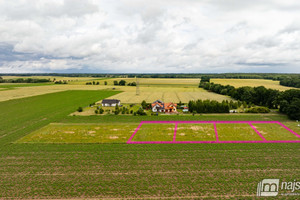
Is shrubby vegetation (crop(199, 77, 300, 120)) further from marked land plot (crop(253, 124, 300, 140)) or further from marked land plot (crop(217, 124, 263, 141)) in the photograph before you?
marked land plot (crop(217, 124, 263, 141))

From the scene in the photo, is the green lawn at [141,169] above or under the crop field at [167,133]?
under

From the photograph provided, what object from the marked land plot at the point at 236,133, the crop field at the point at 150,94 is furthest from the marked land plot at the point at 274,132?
the crop field at the point at 150,94

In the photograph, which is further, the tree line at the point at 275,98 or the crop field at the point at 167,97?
the crop field at the point at 167,97

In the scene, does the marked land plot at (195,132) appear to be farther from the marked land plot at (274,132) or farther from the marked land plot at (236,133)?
the marked land plot at (274,132)

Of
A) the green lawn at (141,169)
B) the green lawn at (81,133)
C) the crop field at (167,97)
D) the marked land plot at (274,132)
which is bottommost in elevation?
the green lawn at (141,169)

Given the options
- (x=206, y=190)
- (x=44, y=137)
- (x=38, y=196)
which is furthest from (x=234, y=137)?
(x=44, y=137)

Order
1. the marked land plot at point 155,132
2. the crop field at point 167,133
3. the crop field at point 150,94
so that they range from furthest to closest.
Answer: the crop field at point 150,94 < the marked land plot at point 155,132 < the crop field at point 167,133

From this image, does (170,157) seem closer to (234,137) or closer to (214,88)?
(234,137)

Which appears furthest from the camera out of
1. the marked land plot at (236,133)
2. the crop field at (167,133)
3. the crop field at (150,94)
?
the crop field at (150,94)

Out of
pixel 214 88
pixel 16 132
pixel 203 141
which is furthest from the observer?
pixel 214 88
